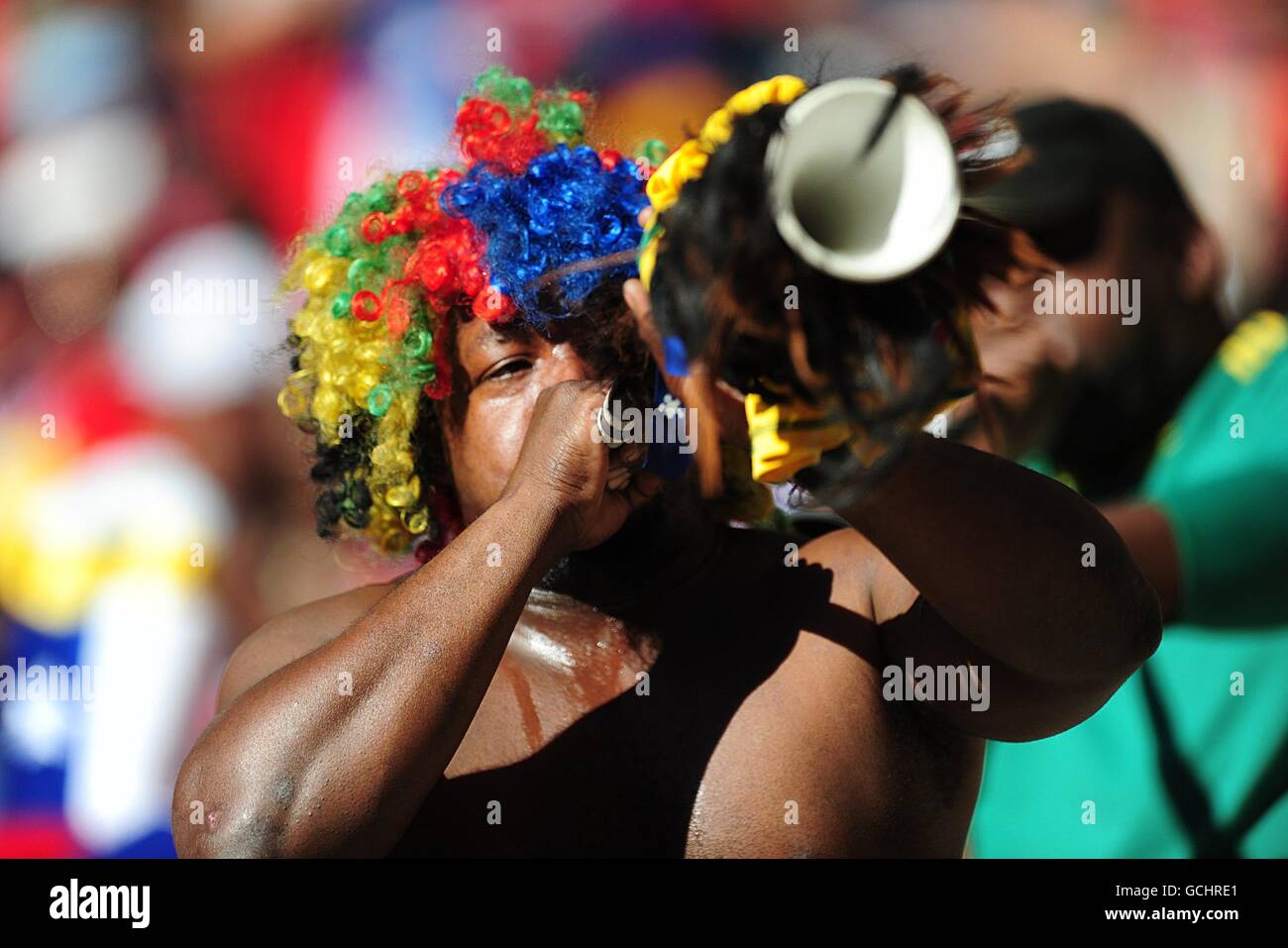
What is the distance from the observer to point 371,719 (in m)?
1.65

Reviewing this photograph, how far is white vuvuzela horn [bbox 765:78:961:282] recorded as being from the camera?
3.99ft

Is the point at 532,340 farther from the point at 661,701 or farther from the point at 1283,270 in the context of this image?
the point at 1283,270

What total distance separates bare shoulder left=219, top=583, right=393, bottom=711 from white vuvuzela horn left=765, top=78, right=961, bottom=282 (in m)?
1.00

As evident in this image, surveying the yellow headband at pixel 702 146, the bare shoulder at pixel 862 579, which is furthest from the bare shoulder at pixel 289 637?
the yellow headband at pixel 702 146

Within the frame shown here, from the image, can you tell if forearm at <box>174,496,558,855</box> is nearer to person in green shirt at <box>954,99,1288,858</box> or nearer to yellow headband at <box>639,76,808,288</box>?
yellow headband at <box>639,76,808,288</box>

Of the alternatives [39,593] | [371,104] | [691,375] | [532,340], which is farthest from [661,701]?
[371,104]

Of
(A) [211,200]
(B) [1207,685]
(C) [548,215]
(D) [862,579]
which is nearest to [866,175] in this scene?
(D) [862,579]

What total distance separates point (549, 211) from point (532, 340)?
0.24 meters

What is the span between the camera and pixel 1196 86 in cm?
452

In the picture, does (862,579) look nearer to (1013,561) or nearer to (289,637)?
(1013,561)

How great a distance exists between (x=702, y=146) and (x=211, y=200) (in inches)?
123

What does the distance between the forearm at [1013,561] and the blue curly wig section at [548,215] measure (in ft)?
2.27

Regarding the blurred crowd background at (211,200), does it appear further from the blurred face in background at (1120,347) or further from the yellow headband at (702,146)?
the yellow headband at (702,146)

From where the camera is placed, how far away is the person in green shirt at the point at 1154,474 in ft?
9.64
